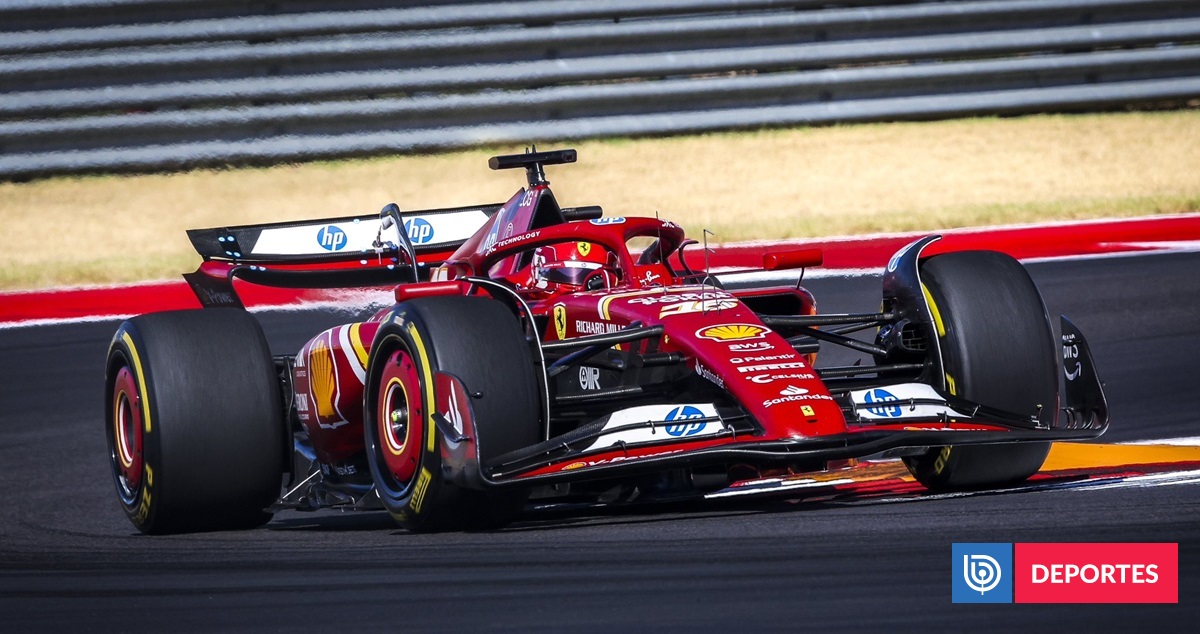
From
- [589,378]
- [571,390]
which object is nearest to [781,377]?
[589,378]

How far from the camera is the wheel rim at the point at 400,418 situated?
583 centimetres

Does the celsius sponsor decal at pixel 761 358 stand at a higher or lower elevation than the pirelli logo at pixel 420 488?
higher

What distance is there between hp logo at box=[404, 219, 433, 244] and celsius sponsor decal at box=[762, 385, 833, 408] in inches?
121

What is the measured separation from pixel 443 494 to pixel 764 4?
853 cm

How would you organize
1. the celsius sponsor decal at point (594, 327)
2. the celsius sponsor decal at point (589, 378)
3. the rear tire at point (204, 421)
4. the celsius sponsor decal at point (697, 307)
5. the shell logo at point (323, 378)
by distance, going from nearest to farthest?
the celsius sponsor decal at point (697, 307), the celsius sponsor decal at point (594, 327), the rear tire at point (204, 421), the celsius sponsor decal at point (589, 378), the shell logo at point (323, 378)

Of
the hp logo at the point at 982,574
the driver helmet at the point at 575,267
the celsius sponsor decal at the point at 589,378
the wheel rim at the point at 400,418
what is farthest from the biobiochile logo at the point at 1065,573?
the driver helmet at the point at 575,267

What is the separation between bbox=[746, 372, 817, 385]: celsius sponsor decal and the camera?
557 centimetres

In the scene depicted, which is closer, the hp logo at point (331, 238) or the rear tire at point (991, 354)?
the rear tire at point (991, 354)

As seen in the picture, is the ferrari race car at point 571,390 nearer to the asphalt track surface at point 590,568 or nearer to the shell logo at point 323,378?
the shell logo at point 323,378

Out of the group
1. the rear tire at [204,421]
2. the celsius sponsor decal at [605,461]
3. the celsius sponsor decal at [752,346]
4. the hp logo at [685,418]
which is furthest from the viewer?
the rear tire at [204,421]

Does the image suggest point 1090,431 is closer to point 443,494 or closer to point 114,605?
point 443,494

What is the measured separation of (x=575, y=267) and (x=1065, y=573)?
2.84 m

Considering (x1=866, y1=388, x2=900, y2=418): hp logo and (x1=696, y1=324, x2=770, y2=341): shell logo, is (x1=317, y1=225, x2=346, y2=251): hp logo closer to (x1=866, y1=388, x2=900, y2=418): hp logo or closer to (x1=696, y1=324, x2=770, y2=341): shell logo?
(x1=696, y1=324, x2=770, y2=341): shell logo

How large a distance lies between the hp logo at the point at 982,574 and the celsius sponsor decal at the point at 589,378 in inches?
78.8
